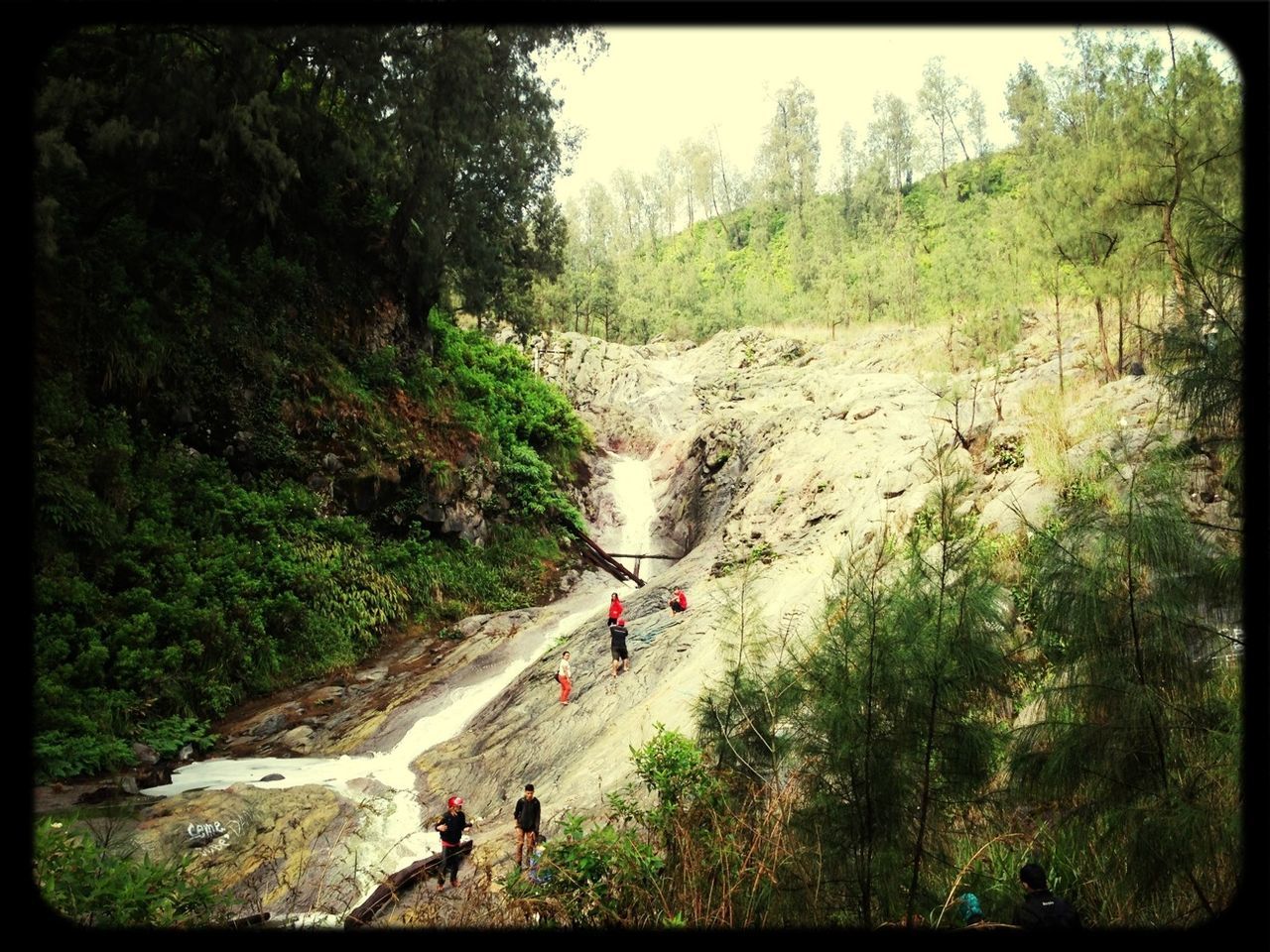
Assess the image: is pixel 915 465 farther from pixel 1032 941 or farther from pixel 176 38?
pixel 176 38

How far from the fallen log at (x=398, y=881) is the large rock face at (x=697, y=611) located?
0.72 ft

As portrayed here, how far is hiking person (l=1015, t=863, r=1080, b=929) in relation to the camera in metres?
3.96

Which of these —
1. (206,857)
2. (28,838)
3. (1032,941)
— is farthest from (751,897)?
(206,857)

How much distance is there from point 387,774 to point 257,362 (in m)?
10.4

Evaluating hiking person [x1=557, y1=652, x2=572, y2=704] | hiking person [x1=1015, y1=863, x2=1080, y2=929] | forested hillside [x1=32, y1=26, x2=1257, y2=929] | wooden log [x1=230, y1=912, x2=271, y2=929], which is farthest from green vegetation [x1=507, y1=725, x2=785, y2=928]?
hiking person [x1=557, y1=652, x2=572, y2=704]

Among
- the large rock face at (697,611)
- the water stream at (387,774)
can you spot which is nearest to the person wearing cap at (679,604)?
the large rock face at (697,611)

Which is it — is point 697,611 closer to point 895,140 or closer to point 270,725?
point 270,725

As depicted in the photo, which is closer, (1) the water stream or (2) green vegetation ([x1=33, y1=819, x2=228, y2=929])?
(2) green vegetation ([x1=33, y1=819, x2=228, y2=929])

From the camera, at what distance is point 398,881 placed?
7234 millimetres

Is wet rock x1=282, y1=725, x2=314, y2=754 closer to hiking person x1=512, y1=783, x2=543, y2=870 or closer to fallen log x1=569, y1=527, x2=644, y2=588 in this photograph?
hiking person x1=512, y1=783, x2=543, y2=870

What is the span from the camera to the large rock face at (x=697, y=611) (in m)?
9.17

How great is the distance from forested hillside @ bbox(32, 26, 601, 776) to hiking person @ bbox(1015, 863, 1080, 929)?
438 inches

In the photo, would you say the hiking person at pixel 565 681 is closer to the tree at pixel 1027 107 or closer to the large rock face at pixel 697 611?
the large rock face at pixel 697 611

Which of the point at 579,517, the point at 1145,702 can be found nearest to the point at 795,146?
the point at 579,517
